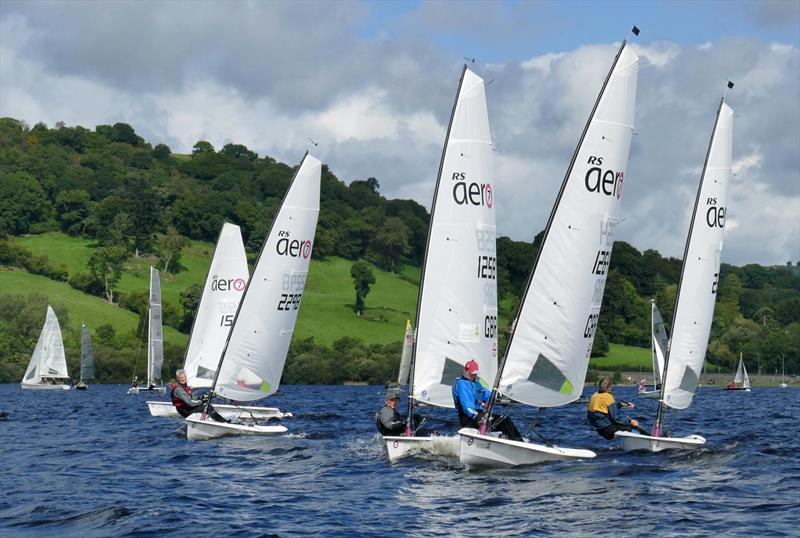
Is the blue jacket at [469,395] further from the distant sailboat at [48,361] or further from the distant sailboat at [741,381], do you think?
the distant sailboat at [741,381]

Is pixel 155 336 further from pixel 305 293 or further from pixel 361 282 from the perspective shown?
pixel 305 293

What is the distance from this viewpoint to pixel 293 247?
33.3 metres

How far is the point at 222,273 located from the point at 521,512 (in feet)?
94.6

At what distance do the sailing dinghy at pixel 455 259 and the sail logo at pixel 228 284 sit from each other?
20.9m

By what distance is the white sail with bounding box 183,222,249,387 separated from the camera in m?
44.8

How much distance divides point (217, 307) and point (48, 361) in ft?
149

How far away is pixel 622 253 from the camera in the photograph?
6186 inches

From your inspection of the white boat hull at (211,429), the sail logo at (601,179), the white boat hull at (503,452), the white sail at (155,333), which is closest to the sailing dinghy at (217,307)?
the white boat hull at (211,429)

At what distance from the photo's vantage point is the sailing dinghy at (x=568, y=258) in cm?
2309

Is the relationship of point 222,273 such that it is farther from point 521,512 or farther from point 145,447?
point 521,512

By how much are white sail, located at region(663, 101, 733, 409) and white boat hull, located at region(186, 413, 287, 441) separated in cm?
1013

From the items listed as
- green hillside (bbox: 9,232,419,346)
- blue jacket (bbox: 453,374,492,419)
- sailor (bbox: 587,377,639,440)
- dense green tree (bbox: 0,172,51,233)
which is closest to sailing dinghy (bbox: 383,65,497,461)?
blue jacket (bbox: 453,374,492,419)

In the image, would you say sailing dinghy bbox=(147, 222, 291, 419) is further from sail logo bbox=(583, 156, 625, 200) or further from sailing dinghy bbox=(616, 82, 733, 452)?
sail logo bbox=(583, 156, 625, 200)

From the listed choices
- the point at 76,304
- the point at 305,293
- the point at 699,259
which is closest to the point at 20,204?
the point at 76,304
